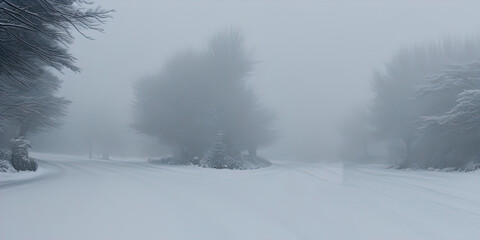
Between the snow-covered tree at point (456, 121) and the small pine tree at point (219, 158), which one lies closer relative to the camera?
the snow-covered tree at point (456, 121)

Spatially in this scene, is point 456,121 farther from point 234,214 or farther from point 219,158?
point 234,214

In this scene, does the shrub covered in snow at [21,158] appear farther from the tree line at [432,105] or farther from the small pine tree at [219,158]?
the tree line at [432,105]

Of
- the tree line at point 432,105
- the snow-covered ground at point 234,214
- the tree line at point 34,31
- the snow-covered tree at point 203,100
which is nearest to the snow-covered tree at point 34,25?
the tree line at point 34,31

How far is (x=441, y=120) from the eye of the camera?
21.4 metres

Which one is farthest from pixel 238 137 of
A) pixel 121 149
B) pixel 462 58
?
pixel 121 149

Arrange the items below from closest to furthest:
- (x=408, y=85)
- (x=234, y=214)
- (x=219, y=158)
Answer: (x=234, y=214)
(x=219, y=158)
(x=408, y=85)

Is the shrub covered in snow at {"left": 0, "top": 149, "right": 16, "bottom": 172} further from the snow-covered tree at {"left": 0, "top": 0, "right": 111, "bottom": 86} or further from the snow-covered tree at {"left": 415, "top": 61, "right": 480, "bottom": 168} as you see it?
the snow-covered tree at {"left": 415, "top": 61, "right": 480, "bottom": 168}

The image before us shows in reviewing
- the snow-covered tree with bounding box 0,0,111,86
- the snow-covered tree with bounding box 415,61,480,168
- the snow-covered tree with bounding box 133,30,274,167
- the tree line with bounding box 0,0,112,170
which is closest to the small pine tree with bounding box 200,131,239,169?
the snow-covered tree with bounding box 133,30,274,167

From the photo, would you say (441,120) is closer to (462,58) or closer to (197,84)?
(462,58)

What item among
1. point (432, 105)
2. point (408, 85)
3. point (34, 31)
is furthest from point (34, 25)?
point (408, 85)

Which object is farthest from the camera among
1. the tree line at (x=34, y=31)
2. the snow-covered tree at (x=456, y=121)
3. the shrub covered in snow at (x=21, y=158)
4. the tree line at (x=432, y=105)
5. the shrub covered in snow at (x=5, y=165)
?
the tree line at (x=432, y=105)

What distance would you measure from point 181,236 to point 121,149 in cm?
7105

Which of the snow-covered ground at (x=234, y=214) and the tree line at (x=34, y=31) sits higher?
the tree line at (x=34, y=31)

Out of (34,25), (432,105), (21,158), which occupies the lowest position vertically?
(21,158)
